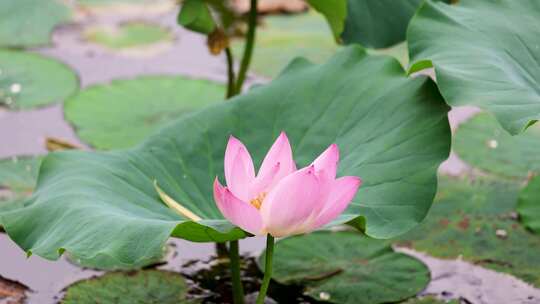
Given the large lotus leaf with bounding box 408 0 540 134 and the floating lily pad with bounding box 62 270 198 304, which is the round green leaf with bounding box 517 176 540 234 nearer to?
the large lotus leaf with bounding box 408 0 540 134

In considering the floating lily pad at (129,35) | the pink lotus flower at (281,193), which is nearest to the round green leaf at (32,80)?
the floating lily pad at (129,35)

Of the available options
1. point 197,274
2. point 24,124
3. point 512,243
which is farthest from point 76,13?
point 512,243

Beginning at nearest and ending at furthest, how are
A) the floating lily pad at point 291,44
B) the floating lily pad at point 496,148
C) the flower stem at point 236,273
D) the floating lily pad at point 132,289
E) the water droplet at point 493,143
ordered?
the flower stem at point 236,273, the floating lily pad at point 132,289, the floating lily pad at point 496,148, the water droplet at point 493,143, the floating lily pad at point 291,44

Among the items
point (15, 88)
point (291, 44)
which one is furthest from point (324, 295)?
point (291, 44)

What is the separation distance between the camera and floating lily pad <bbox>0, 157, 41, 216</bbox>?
244cm

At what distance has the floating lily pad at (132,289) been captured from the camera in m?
2.03

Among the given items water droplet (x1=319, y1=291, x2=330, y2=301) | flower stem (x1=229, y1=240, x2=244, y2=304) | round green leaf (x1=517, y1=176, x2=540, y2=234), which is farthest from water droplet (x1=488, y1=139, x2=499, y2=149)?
flower stem (x1=229, y1=240, x2=244, y2=304)

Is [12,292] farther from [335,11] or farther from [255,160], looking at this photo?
[335,11]

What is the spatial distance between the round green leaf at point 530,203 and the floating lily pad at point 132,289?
0.86 m

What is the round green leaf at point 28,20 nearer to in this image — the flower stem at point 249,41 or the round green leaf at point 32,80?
the round green leaf at point 32,80

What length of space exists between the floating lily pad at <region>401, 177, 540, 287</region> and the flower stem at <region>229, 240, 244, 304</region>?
19.7 inches

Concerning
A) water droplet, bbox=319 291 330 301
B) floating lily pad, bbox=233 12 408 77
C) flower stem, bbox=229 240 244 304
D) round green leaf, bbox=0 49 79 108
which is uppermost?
flower stem, bbox=229 240 244 304

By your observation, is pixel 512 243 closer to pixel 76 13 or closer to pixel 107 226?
pixel 107 226

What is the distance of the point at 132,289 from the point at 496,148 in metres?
1.21
